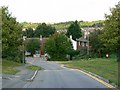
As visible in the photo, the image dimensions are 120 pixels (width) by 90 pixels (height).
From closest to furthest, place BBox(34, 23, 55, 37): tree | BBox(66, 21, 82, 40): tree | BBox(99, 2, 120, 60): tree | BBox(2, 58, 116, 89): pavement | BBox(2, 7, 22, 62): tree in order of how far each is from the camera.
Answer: BBox(2, 58, 116, 89): pavement → BBox(99, 2, 120, 60): tree → BBox(2, 7, 22, 62): tree → BBox(66, 21, 82, 40): tree → BBox(34, 23, 55, 37): tree

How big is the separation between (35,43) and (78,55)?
109 feet

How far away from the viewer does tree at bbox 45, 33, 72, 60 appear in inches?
4480

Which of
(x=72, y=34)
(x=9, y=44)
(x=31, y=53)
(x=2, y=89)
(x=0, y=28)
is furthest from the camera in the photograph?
(x=72, y=34)

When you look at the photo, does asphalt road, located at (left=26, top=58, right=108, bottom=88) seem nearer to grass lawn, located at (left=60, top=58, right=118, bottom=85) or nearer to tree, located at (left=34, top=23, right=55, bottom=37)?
grass lawn, located at (left=60, top=58, right=118, bottom=85)

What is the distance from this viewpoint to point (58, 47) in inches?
4567

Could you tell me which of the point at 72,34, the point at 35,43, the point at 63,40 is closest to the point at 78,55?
the point at 63,40

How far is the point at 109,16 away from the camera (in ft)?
128

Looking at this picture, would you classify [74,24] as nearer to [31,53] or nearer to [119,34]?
[31,53]

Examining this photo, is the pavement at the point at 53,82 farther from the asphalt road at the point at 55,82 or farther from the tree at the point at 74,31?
the tree at the point at 74,31

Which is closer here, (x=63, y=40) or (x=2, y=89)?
(x=2, y=89)

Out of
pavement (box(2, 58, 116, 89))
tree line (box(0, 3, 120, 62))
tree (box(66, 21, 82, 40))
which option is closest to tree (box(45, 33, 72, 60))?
tree line (box(0, 3, 120, 62))

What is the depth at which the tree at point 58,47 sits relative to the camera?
11380 centimetres

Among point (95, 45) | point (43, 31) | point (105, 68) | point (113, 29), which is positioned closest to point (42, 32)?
point (43, 31)

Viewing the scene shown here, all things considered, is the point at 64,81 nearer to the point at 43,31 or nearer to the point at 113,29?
the point at 113,29
